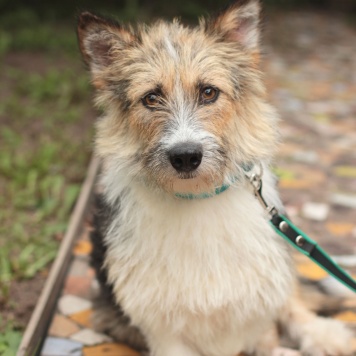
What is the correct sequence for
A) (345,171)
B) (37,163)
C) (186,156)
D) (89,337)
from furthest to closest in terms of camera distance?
(345,171), (37,163), (89,337), (186,156)

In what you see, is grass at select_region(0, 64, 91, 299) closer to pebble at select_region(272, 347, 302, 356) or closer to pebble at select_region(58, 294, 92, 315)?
pebble at select_region(58, 294, 92, 315)

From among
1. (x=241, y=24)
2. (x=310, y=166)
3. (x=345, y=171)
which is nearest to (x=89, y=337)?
(x=241, y=24)

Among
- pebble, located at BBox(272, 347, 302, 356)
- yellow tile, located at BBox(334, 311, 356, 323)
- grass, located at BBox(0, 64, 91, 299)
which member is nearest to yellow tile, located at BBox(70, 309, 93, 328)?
grass, located at BBox(0, 64, 91, 299)

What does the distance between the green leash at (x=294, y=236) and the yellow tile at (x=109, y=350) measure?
1.18m

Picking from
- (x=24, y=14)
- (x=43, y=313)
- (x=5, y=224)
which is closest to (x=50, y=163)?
(x=5, y=224)

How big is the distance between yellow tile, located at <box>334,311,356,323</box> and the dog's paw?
218 mm

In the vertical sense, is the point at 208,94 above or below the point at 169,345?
above

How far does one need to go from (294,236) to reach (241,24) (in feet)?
3.62

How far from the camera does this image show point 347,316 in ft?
11.6

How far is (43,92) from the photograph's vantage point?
6961mm

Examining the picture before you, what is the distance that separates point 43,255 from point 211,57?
2.23 m

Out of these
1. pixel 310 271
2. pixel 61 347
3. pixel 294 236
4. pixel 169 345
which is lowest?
pixel 61 347

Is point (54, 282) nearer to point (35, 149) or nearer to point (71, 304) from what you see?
point (71, 304)

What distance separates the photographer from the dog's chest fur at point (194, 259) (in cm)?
275
